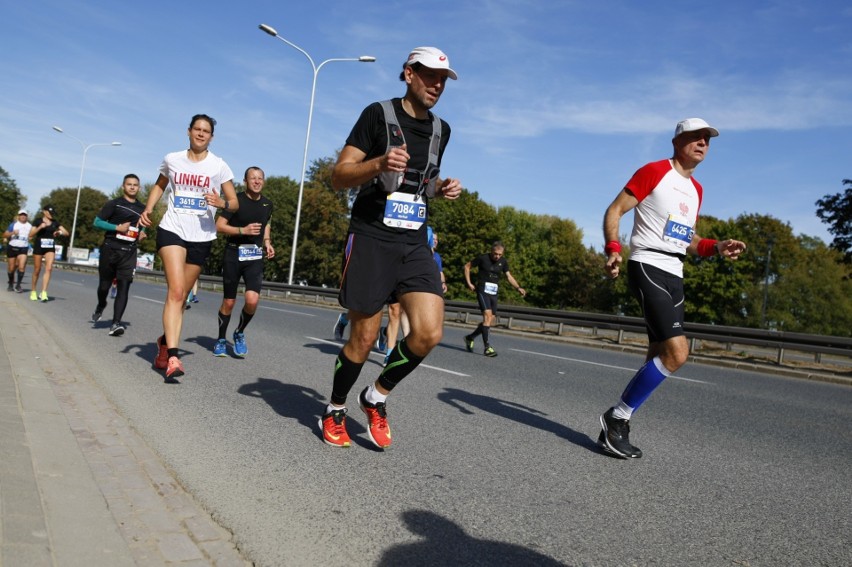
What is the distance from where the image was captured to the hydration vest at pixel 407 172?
4.16 metres

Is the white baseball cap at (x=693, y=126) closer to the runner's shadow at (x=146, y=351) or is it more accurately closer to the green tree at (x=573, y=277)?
the runner's shadow at (x=146, y=351)

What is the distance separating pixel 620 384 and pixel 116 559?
7409mm

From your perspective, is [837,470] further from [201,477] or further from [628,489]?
[201,477]

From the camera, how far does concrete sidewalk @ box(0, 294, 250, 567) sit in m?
2.51

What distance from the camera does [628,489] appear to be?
3.90 metres

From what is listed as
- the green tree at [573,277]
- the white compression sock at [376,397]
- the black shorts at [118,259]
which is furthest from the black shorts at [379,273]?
the green tree at [573,277]

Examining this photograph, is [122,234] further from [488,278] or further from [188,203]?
[488,278]

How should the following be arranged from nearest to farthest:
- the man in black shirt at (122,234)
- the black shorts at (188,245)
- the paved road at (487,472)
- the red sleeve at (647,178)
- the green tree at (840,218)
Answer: the paved road at (487,472), the red sleeve at (647,178), the black shorts at (188,245), the man in black shirt at (122,234), the green tree at (840,218)

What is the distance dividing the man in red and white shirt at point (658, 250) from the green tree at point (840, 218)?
1097 inches

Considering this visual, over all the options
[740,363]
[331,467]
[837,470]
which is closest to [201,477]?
[331,467]

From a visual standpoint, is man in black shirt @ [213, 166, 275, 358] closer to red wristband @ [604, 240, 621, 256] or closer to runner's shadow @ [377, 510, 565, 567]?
red wristband @ [604, 240, 621, 256]

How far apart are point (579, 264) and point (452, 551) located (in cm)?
7812

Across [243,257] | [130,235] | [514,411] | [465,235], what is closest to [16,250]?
[130,235]

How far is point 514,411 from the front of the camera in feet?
20.2
